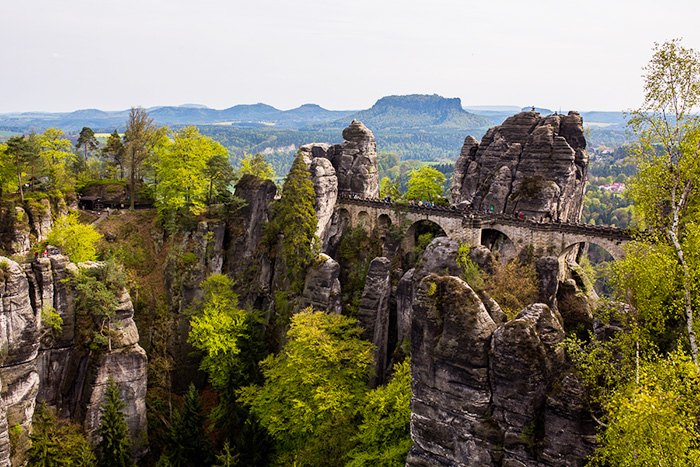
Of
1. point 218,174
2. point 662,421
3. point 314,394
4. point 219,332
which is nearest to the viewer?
point 662,421

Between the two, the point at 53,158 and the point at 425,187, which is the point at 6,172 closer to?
the point at 53,158

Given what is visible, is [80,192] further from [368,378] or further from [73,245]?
[368,378]

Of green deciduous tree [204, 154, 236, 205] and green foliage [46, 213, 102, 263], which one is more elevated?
green deciduous tree [204, 154, 236, 205]

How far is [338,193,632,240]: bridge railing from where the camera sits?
36344 mm

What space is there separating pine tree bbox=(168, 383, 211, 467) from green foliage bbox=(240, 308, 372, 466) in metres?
3.72

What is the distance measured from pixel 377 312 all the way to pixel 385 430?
37.7 ft

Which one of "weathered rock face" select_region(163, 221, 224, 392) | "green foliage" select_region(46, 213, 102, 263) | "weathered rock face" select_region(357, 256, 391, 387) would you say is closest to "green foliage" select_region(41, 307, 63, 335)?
"green foliage" select_region(46, 213, 102, 263)

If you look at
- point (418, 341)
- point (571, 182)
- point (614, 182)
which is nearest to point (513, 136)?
point (571, 182)

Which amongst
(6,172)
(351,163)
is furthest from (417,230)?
(6,172)

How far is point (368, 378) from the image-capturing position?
105 ft

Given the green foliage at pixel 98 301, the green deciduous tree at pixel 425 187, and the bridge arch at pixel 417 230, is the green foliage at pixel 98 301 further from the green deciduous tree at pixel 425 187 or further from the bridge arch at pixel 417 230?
the green deciduous tree at pixel 425 187

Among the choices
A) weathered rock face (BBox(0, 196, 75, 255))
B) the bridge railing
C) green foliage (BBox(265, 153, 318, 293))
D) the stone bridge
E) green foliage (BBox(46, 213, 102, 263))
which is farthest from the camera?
green foliage (BBox(265, 153, 318, 293))

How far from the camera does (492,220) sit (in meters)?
42.1

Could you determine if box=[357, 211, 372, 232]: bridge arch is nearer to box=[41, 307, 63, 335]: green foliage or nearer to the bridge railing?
the bridge railing
